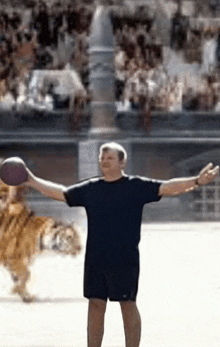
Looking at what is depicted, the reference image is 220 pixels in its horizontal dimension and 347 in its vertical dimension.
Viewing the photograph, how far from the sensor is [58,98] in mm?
32000

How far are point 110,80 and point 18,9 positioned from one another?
156 inches

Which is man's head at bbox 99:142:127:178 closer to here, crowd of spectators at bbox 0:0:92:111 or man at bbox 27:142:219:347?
man at bbox 27:142:219:347

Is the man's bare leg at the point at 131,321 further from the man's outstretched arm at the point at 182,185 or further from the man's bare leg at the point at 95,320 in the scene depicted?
the man's outstretched arm at the point at 182,185

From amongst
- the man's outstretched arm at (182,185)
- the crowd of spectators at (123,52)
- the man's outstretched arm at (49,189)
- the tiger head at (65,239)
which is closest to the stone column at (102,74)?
the crowd of spectators at (123,52)

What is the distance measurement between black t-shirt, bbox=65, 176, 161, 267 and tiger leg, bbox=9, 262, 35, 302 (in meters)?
4.21

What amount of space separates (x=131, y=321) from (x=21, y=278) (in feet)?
14.0

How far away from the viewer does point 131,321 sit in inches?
273

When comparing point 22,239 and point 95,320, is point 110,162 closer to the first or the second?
point 95,320

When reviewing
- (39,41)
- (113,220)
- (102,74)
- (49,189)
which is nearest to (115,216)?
(113,220)

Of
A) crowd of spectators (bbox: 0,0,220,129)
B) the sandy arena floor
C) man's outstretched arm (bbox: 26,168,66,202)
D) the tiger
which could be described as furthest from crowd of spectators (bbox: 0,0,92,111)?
man's outstretched arm (bbox: 26,168,66,202)

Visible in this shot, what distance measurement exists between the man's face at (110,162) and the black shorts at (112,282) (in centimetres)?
63

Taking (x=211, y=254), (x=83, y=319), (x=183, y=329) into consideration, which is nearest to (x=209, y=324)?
(x=183, y=329)

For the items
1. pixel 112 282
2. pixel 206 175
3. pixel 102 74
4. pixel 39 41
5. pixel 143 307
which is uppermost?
pixel 206 175

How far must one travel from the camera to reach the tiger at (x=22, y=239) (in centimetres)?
1091
